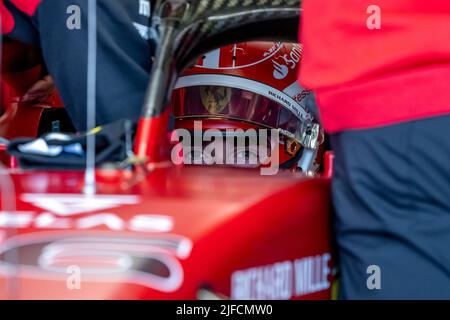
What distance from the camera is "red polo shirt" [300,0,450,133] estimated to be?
74 centimetres

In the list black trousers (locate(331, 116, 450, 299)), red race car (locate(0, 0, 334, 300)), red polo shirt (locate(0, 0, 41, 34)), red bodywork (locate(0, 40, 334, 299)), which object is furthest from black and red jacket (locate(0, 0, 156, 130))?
black trousers (locate(331, 116, 450, 299))

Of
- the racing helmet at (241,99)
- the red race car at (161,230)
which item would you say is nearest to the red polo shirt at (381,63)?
the red race car at (161,230)

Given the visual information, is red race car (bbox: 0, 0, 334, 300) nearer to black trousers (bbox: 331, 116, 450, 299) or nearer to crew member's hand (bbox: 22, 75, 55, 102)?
black trousers (bbox: 331, 116, 450, 299)

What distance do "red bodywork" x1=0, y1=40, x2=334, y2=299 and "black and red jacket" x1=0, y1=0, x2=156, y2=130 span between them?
1.35 ft

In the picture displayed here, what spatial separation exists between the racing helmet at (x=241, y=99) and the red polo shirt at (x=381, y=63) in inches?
38.2

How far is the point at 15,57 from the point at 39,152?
0.59m

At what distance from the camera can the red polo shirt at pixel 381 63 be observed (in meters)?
0.74

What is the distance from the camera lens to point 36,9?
1120 millimetres

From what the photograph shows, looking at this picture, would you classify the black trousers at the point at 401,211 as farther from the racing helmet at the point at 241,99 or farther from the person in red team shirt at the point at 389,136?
the racing helmet at the point at 241,99

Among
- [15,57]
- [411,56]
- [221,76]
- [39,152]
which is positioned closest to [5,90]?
[15,57]

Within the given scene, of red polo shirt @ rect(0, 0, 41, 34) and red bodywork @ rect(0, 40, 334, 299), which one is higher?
red polo shirt @ rect(0, 0, 41, 34)

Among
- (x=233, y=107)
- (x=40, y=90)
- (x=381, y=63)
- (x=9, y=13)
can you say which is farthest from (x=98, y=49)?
(x=233, y=107)

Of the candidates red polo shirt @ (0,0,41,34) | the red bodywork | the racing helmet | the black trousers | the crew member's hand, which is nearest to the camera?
the red bodywork
